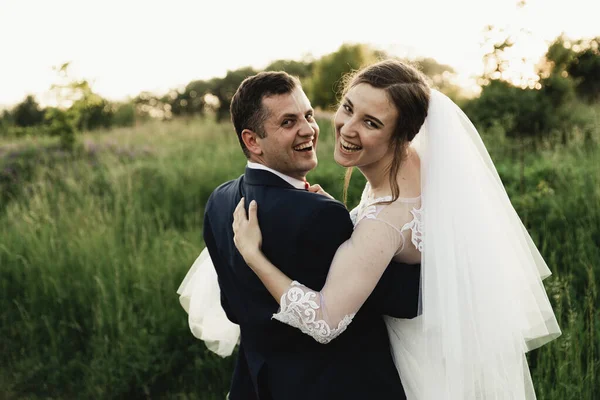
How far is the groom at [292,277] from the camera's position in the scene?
2.40m

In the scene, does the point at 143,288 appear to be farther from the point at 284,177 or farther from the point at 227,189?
the point at 284,177

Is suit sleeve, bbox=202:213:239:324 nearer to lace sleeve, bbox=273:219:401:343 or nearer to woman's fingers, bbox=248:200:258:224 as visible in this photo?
woman's fingers, bbox=248:200:258:224

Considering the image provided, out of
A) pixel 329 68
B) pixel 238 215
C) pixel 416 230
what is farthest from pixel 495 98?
pixel 329 68

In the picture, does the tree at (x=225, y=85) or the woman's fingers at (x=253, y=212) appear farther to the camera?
the tree at (x=225, y=85)

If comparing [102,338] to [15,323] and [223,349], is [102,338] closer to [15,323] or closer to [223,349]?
[15,323]

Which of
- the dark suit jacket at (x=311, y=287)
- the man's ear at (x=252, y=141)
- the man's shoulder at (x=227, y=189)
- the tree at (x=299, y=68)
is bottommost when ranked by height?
the dark suit jacket at (x=311, y=287)

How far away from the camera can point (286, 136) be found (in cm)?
259

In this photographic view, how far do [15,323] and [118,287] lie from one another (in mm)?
1156

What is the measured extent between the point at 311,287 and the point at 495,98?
22.8 feet

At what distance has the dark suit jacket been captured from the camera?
2309 millimetres

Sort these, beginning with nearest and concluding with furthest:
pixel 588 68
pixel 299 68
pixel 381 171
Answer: pixel 381 171
pixel 588 68
pixel 299 68

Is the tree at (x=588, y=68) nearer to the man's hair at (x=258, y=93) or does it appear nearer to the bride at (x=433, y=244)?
the bride at (x=433, y=244)

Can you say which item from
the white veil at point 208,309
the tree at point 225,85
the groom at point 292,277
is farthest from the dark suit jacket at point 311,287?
the tree at point 225,85

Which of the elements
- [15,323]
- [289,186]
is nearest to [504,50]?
[289,186]
